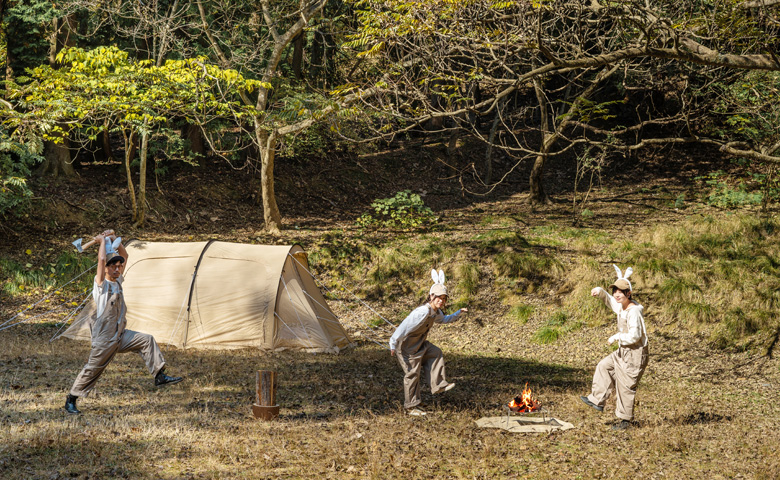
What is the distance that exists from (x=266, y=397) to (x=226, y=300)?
4.71 metres

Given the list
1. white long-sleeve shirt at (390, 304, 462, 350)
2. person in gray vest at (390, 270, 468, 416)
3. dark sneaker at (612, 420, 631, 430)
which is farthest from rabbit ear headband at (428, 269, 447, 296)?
dark sneaker at (612, 420, 631, 430)

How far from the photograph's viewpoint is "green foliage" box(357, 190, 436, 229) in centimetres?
1817

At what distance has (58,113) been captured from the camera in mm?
12758

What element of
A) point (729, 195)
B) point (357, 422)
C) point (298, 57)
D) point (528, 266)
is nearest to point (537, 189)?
point (729, 195)

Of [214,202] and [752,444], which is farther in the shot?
[214,202]

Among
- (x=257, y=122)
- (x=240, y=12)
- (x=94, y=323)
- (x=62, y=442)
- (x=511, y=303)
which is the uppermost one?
(x=240, y=12)

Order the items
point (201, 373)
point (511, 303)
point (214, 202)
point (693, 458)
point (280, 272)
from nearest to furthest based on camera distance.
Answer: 1. point (693, 458)
2. point (201, 373)
3. point (280, 272)
4. point (511, 303)
5. point (214, 202)

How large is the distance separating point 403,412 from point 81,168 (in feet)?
51.7

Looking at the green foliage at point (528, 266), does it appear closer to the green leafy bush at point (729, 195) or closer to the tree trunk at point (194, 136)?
the green leafy bush at point (729, 195)

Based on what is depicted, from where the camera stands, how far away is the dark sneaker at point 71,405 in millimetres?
6836

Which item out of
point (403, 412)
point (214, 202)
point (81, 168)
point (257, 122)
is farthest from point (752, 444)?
point (81, 168)

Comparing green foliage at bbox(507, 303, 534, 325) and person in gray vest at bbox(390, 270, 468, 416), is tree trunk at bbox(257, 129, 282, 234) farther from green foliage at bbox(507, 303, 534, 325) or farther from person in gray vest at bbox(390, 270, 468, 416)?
person in gray vest at bbox(390, 270, 468, 416)

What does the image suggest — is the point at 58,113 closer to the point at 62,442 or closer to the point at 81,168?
the point at 81,168

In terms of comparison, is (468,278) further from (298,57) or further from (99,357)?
(298,57)
